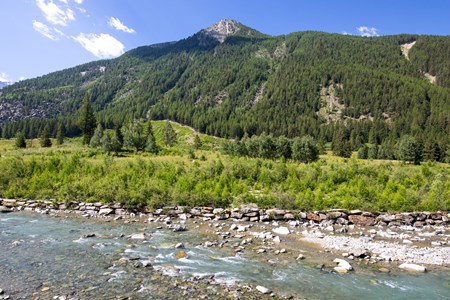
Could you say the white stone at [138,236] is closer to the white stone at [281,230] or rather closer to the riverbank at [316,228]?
the riverbank at [316,228]

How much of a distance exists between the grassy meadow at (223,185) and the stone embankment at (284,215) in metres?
1.54

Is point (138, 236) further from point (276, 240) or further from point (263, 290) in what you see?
point (263, 290)

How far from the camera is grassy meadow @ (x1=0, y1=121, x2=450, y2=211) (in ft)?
106

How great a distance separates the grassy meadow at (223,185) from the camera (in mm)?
32406

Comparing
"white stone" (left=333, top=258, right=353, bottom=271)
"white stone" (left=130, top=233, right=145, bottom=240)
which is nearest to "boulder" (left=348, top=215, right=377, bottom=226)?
"white stone" (left=333, top=258, right=353, bottom=271)

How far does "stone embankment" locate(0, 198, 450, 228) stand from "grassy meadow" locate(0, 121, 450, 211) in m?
1.54

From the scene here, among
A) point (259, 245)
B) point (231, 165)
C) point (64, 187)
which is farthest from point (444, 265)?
point (64, 187)

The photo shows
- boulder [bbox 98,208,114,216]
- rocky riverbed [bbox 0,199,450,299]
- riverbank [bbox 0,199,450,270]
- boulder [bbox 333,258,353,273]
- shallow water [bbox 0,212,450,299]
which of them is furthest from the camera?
boulder [bbox 98,208,114,216]

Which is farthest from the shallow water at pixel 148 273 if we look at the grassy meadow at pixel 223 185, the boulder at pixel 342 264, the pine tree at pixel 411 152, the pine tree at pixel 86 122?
the pine tree at pixel 411 152

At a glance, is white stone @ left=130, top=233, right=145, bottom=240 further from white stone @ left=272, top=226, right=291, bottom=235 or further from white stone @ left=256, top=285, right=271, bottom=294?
white stone @ left=256, top=285, right=271, bottom=294

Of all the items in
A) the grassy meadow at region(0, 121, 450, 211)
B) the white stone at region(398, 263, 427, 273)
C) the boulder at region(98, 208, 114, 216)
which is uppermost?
the grassy meadow at region(0, 121, 450, 211)

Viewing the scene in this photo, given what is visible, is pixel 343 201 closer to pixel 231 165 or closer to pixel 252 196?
pixel 252 196

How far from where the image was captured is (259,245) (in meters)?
21.5

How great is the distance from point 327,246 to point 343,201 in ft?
40.5
